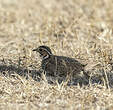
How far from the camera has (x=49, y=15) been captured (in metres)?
11.0

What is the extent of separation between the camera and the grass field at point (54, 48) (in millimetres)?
Result: 5934

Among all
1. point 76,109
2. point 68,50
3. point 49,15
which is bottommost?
point 76,109

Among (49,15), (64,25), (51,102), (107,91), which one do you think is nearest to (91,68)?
(107,91)

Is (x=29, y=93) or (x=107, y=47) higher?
(x=107, y=47)

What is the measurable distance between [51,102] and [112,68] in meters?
1.73

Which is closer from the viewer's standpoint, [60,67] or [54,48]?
[60,67]

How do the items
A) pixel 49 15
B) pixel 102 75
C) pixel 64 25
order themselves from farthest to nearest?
1. pixel 49 15
2. pixel 64 25
3. pixel 102 75

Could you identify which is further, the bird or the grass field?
the bird

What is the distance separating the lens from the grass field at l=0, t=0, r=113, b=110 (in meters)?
5.93

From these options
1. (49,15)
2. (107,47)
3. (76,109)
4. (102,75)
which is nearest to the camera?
(76,109)

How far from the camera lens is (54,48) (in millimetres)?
8359

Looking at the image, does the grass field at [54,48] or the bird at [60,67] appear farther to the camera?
the bird at [60,67]

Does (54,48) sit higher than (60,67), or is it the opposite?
(54,48)

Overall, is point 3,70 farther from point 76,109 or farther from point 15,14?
point 15,14
